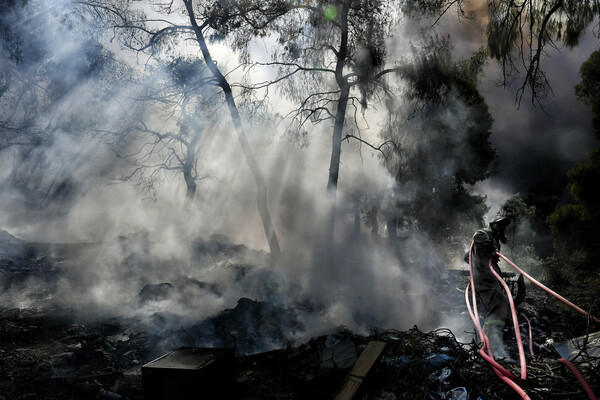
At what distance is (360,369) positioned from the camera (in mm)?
3660

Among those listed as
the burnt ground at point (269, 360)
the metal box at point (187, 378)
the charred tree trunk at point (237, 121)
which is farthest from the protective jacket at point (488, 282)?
the charred tree trunk at point (237, 121)

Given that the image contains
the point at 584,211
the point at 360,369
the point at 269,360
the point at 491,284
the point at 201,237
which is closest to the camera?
the point at 360,369

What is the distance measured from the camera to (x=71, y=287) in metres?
9.18

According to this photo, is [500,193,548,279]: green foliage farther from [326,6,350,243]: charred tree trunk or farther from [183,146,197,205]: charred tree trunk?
[183,146,197,205]: charred tree trunk

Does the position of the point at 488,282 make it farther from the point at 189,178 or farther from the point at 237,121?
the point at 189,178

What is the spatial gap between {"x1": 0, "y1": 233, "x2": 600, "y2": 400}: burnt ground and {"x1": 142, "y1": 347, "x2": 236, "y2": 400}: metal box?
39 cm

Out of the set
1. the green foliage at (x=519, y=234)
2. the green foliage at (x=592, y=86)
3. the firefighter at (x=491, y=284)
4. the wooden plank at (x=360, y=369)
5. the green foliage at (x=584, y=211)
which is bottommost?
the wooden plank at (x=360, y=369)

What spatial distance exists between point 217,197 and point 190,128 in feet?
15.1

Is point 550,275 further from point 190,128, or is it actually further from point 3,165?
point 3,165

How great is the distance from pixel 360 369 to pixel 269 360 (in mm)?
1367

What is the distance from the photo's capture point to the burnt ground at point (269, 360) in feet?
10.7

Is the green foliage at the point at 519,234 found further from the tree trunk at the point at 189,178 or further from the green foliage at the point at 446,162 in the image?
the tree trunk at the point at 189,178

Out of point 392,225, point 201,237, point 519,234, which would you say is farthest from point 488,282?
point 519,234

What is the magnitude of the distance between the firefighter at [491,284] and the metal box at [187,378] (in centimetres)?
347
